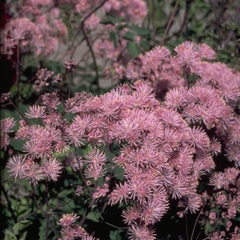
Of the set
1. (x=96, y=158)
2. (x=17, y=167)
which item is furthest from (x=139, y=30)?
(x=17, y=167)

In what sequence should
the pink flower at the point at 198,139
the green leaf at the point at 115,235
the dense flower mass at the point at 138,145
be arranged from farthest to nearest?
the green leaf at the point at 115,235, the pink flower at the point at 198,139, the dense flower mass at the point at 138,145

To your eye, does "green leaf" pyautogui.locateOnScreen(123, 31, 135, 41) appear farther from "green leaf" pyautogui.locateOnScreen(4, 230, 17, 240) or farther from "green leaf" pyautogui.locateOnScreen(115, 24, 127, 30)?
"green leaf" pyautogui.locateOnScreen(4, 230, 17, 240)

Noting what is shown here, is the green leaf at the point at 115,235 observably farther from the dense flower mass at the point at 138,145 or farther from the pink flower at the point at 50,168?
the pink flower at the point at 50,168

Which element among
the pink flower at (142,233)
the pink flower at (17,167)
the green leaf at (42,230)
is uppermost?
the pink flower at (17,167)

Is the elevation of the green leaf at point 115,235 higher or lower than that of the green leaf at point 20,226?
lower

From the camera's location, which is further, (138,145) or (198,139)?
(198,139)

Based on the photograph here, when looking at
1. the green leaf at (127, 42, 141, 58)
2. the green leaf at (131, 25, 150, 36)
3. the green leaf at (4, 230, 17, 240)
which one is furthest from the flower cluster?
the green leaf at (131, 25, 150, 36)

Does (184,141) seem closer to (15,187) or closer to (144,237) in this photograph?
(144,237)

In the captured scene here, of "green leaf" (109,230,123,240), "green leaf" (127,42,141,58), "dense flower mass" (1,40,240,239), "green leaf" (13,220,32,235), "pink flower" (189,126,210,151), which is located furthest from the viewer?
"green leaf" (127,42,141,58)

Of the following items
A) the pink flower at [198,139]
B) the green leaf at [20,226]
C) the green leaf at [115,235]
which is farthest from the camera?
the green leaf at [115,235]

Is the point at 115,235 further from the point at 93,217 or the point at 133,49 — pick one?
the point at 133,49

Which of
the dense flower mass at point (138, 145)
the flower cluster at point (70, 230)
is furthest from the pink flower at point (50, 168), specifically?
the flower cluster at point (70, 230)

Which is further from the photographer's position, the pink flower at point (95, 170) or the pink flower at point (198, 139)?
the pink flower at point (198, 139)

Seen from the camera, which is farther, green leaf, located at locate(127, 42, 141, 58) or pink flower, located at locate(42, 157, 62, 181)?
green leaf, located at locate(127, 42, 141, 58)
